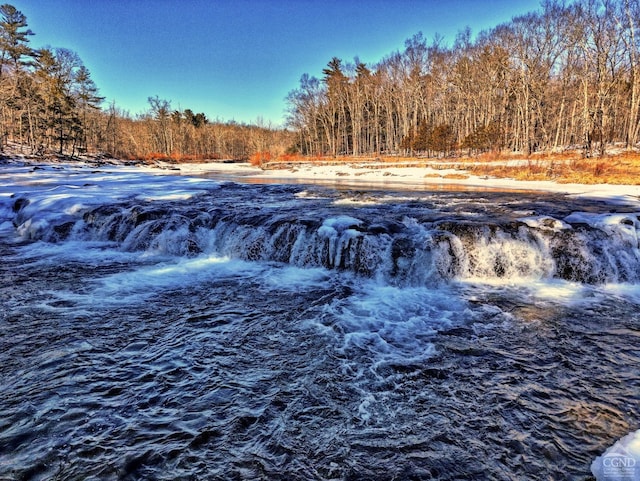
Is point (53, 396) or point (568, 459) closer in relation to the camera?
point (568, 459)

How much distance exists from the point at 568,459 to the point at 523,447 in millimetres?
289

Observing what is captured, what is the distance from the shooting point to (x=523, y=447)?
2.76m

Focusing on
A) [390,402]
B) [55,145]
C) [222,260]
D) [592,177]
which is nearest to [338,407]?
[390,402]

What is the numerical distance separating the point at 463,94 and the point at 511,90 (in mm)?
5607

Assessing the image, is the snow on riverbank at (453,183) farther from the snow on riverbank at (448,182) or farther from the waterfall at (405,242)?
the waterfall at (405,242)

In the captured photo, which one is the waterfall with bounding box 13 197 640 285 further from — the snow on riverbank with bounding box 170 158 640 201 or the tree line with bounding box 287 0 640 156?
the tree line with bounding box 287 0 640 156

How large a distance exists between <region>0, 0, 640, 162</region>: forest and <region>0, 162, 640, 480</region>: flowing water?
900 inches

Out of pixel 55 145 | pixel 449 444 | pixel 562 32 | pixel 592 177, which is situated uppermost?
pixel 562 32

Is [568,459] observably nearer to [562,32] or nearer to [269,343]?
[269,343]

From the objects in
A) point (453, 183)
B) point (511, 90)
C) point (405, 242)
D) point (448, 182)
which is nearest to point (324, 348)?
point (405, 242)

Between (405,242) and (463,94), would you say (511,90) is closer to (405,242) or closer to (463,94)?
(463,94)

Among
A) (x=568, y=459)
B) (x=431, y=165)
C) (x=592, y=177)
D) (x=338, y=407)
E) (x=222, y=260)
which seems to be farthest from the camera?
(x=431, y=165)

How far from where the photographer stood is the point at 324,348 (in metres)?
4.34

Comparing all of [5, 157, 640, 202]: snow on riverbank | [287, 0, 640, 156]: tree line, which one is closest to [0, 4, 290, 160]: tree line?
[5, 157, 640, 202]: snow on riverbank
